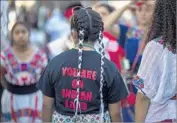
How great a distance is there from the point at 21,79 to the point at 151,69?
7.72 feet

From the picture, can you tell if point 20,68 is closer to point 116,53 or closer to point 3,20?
point 3,20

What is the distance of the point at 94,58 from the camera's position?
313 cm

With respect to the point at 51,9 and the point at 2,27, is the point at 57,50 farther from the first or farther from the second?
the point at 51,9

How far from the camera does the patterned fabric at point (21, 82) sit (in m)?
4.91

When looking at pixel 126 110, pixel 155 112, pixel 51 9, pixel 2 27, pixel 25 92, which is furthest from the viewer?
pixel 51 9

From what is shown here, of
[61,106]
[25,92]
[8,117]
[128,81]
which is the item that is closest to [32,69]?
[25,92]

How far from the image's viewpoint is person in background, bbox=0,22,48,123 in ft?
16.2

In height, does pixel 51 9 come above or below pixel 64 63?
below

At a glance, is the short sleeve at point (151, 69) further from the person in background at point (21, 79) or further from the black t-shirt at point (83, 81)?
the person in background at point (21, 79)

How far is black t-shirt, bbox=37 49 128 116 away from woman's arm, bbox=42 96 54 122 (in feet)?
0.35

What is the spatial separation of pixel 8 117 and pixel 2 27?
1133 millimetres

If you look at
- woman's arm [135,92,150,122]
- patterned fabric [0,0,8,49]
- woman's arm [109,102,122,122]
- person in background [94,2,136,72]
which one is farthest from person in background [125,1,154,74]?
woman's arm [135,92,150,122]

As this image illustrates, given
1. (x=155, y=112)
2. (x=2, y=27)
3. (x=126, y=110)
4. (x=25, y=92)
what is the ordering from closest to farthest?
(x=155, y=112), (x=2, y=27), (x=126, y=110), (x=25, y=92)

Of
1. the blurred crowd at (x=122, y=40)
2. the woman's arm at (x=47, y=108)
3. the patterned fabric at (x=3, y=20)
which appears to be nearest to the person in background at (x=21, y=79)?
the blurred crowd at (x=122, y=40)
